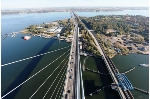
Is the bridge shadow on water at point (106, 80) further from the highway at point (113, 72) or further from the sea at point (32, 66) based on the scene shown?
the sea at point (32, 66)

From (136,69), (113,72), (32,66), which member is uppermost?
(32,66)

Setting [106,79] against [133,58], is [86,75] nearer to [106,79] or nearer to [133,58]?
[106,79]

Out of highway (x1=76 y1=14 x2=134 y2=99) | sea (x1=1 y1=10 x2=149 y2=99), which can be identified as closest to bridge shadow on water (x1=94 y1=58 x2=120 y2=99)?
highway (x1=76 y1=14 x2=134 y2=99)

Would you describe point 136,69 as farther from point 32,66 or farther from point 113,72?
point 32,66

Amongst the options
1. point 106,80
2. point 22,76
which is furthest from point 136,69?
point 22,76

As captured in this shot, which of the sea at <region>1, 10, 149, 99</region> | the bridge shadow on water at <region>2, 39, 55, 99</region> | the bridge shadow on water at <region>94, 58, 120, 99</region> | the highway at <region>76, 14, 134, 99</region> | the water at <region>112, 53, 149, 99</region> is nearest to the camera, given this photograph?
the highway at <region>76, 14, 134, 99</region>

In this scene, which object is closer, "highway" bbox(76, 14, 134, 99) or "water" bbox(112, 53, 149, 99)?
"highway" bbox(76, 14, 134, 99)

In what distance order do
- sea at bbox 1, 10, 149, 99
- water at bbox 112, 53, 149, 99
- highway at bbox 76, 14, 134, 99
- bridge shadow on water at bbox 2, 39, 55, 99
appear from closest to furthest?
highway at bbox 76, 14, 134, 99 → bridge shadow on water at bbox 2, 39, 55, 99 → sea at bbox 1, 10, 149, 99 → water at bbox 112, 53, 149, 99

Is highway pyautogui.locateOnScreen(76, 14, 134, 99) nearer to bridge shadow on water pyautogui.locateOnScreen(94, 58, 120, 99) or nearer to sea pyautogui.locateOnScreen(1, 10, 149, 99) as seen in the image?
bridge shadow on water pyautogui.locateOnScreen(94, 58, 120, 99)

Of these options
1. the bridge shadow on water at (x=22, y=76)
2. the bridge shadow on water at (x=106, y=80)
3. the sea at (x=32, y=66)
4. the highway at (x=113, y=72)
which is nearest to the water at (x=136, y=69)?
the sea at (x=32, y=66)
